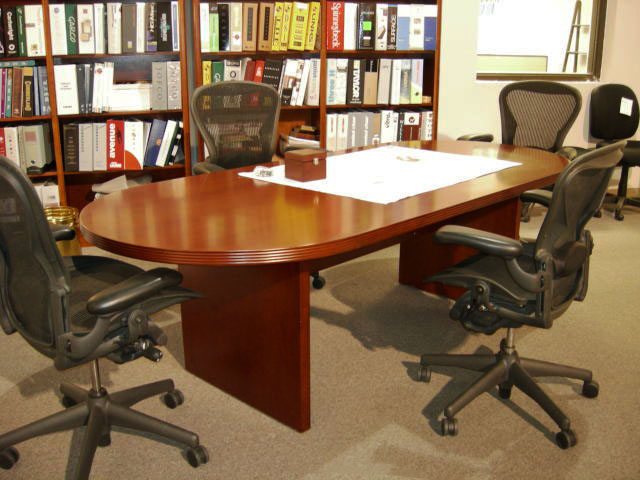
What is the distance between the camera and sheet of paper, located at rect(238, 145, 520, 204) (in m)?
2.31

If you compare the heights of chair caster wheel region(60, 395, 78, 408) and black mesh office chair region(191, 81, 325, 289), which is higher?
black mesh office chair region(191, 81, 325, 289)

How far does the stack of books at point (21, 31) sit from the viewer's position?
3.73 metres

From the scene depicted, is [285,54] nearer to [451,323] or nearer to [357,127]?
[357,127]

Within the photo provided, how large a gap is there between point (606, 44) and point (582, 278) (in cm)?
392

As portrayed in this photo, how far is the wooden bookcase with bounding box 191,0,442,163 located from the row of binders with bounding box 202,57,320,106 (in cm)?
5

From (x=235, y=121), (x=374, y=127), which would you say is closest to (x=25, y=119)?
(x=235, y=121)

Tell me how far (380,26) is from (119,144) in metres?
1.94

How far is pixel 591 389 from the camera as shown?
7.82 feet

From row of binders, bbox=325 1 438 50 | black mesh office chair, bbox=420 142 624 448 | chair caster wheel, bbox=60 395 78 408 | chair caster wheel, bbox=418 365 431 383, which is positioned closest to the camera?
black mesh office chair, bbox=420 142 624 448

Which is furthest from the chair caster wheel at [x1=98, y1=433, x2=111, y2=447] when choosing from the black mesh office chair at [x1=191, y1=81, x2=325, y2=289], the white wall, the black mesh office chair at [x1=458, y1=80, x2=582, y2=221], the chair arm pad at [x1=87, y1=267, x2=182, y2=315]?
the white wall

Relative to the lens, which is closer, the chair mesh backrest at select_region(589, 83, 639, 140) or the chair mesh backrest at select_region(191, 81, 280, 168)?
the chair mesh backrest at select_region(191, 81, 280, 168)

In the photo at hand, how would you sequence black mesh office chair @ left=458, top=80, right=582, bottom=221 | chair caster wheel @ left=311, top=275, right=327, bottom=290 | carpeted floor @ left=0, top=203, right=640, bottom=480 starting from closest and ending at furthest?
1. carpeted floor @ left=0, top=203, right=640, bottom=480
2. chair caster wheel @ left=311, top=275, right=327, bottom=290
3. black mesh office chair @ left=458, top=80, right=582, bottom=221

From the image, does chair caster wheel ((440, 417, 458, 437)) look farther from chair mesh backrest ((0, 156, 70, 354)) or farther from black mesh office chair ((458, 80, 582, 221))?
black mesh office chair ((458, 80, 582, 221))

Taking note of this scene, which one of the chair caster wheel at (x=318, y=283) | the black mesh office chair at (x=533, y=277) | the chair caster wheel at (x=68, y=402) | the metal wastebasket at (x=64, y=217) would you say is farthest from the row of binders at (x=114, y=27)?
the black mesh office chair at (x=533, y=277)
